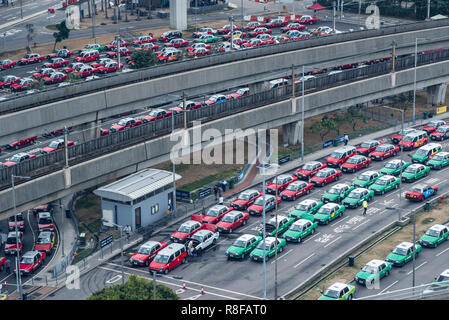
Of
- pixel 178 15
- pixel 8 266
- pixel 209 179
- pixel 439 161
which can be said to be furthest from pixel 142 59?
pixel 8 266

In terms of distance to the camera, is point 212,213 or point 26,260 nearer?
point 26,260

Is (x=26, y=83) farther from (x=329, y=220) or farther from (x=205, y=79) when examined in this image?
(x=329, y=220)

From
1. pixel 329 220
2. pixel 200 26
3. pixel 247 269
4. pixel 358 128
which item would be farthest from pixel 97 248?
pixel 200 26

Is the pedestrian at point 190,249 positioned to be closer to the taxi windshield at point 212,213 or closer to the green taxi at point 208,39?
the taxi windshield at point 212,213

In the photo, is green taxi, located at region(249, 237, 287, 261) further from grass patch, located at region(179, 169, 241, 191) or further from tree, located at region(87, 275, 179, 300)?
grass patch, located at region(179, 169, 241, 191)

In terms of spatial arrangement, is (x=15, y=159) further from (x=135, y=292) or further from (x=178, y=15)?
(x=178, y=15)
